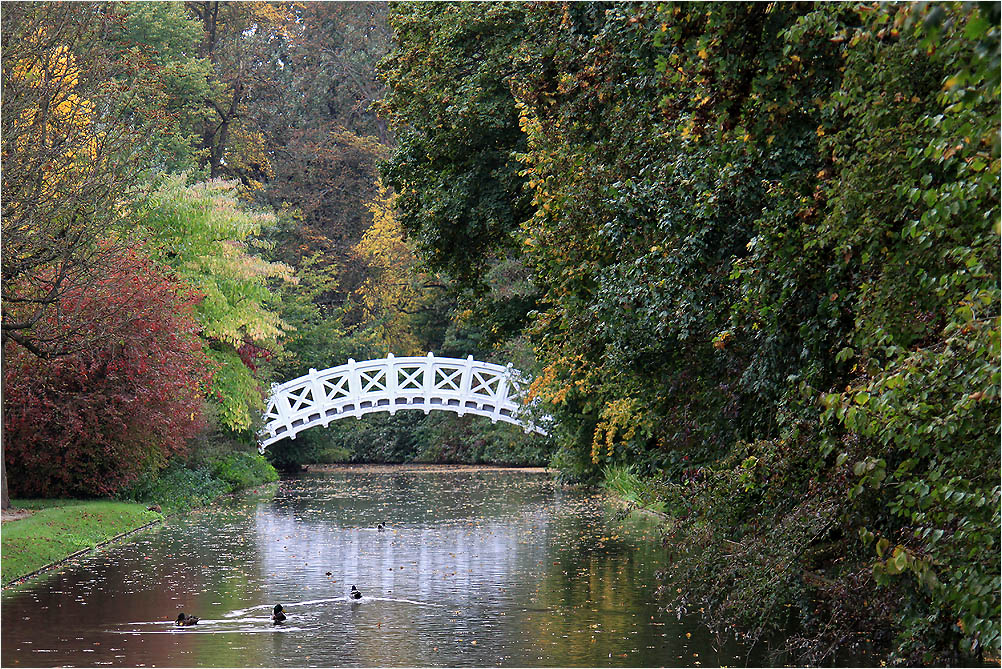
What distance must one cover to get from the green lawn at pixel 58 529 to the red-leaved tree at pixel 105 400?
2.56 ft

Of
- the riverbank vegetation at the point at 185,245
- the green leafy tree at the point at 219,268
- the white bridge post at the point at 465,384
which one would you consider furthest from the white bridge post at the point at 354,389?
the green leafy tree at the point at 219,268

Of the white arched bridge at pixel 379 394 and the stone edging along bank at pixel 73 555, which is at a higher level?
the white arched bridge at pixel 379 394

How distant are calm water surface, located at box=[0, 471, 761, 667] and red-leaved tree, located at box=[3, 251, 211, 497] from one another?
188cm

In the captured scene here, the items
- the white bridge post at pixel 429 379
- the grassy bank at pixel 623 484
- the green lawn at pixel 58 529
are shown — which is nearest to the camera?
the green lawn at pixel 58 529

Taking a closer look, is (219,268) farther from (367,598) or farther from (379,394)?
(367,598)

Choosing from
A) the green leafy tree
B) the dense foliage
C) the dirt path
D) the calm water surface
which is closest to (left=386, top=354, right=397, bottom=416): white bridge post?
the dirt path

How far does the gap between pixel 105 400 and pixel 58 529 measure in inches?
174

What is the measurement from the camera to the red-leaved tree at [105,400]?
2405 cm

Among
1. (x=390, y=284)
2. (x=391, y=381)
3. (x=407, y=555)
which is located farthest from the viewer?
→ (x=390, y=284)

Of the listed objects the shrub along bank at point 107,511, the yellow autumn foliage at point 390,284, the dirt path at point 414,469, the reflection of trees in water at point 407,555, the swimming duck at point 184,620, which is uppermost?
the yellow autumn foliage at point 390,284

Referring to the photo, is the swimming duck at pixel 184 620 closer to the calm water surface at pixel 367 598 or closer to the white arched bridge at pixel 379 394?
the calm water surface at pixel 367 598

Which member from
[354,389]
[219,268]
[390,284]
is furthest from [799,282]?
[390,284]

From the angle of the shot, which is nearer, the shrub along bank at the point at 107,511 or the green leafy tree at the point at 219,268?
the shrub along bank at the point at 107,511

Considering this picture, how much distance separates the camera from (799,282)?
995 cm
